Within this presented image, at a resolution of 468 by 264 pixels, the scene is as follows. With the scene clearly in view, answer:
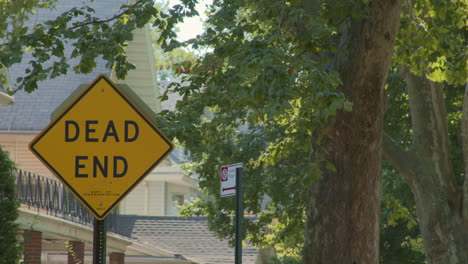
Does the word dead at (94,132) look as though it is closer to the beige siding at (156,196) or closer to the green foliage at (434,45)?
the green foliage at (434,45)

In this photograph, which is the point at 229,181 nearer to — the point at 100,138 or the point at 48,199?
the point at 100,138

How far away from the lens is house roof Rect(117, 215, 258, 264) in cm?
2880

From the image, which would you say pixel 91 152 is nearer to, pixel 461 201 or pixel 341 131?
pixel 341 131

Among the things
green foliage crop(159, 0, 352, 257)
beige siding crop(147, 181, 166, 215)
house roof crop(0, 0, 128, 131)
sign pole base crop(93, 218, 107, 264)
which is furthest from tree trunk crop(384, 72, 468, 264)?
beige siding crop(147, 181, 166, 215)

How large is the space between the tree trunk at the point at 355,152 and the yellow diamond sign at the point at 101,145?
4695 mm

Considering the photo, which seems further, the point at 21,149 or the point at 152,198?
the point at 152,198

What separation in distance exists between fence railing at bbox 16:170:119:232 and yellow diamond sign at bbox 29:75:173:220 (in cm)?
1130

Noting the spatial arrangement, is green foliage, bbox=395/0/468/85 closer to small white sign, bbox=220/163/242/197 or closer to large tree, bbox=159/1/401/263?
large tree, bbox=159/1/401/263

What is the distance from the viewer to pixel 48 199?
65.2 feet

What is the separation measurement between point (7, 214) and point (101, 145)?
5.78 m

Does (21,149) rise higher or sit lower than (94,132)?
higher

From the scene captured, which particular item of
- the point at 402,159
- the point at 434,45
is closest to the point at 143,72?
the point at 402,159

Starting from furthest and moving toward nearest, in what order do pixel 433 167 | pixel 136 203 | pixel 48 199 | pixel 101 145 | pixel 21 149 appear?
pixel 136 203 → pixel 21 149 → pixel 48 199 → pixel 433 167 → pixel 101 145

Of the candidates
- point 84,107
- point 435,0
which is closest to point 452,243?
point 435,0
